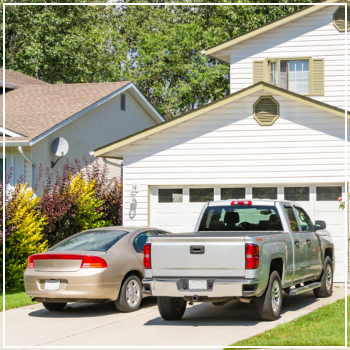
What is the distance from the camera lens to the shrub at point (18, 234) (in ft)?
47.0

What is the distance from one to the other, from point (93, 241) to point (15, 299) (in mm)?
2640

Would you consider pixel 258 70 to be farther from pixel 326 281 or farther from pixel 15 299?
pixel 15 299

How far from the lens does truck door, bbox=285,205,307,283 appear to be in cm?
1050

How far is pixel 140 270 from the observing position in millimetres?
11109

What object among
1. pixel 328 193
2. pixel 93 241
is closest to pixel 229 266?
pixel 93 241

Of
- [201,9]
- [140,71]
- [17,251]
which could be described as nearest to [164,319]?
[17,251]


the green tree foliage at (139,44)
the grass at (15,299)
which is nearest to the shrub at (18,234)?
the grass at (15,299)

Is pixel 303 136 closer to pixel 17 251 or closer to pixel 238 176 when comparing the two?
pixel 238 176

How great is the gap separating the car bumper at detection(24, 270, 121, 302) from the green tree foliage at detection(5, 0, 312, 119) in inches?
896

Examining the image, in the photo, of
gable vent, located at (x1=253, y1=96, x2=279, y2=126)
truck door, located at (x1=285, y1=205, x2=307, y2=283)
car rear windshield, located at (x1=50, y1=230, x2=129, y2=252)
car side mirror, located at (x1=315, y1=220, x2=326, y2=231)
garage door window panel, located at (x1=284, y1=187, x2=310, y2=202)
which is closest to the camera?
truck door, located at (x1=285, y1=205, x2=307, y2=283)

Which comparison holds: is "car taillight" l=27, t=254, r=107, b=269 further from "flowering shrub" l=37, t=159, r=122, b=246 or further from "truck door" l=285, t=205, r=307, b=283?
"flowering shrub" l=37, t=159, r=122, b=246

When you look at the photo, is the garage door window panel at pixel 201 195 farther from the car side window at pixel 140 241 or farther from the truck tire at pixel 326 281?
the truck tire at pixel 326 281

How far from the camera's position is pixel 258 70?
19406 millimetres

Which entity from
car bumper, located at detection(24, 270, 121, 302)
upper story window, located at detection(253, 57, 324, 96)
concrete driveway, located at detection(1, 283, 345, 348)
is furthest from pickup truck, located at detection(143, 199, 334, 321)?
upper story window, located at detection(253, 57, 324, 96)
